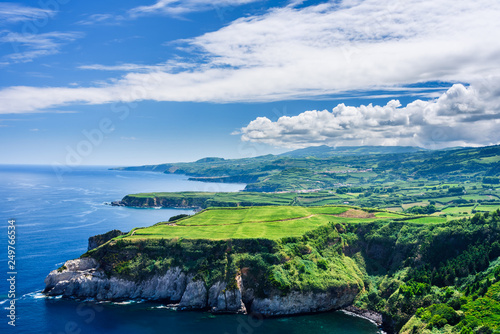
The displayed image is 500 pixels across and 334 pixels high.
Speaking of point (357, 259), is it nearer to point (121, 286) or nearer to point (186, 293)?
point (186, 293)

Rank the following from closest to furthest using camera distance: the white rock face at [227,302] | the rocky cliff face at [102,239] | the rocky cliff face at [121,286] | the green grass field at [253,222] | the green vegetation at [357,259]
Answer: the green vegetation at [357,259] < the white rock face at [227,302] < the rocky cliff face at [121,286] < the green grass field at [253,222] < the rocky cliff face at [102,239]

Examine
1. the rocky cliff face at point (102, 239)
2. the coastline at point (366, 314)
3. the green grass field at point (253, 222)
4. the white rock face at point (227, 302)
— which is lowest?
the coastline at point (366, 314)

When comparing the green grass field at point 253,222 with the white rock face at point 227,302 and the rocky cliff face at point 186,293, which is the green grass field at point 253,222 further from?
the white rock face at point 227,302

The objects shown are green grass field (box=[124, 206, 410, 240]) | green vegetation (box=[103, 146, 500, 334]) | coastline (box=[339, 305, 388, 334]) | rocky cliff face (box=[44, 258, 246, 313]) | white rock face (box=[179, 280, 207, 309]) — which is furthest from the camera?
green grass field (box=[124, 206, 410, 240])

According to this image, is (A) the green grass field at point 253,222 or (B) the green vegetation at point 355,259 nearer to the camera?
(B) the green vegetation at point 355,259

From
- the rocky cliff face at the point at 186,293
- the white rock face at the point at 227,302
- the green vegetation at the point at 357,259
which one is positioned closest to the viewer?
the green vegetation at the point at 357,259

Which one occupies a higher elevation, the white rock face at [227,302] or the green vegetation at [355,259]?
the green vegetation at [355,259]

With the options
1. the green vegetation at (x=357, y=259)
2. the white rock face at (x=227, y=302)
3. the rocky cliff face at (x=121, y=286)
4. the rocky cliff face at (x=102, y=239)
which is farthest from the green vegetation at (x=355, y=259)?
the rocky cliff face at (x=102, y=239)

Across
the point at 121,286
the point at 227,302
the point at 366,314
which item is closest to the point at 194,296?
the point at 227,302

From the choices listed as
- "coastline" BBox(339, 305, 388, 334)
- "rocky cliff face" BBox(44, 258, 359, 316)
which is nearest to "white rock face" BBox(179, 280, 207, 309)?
"rocky cliff face" BBox(44, 258, 359, 316)

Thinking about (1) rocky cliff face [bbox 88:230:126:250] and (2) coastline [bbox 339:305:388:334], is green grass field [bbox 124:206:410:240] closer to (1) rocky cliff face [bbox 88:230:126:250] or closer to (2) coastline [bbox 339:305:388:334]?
(1) rocky cliff face [bbox 88:230:126:250]
